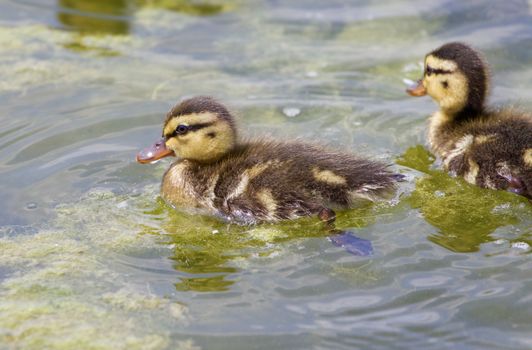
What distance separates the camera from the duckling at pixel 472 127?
4629 mm

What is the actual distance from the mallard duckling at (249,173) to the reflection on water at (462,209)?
281 millimetres

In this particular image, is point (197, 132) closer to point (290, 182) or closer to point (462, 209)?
point (290, 182)

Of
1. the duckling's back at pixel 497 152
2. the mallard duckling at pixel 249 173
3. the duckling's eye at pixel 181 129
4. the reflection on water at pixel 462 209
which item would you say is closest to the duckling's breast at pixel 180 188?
the mallard duckling at pixel 249 173

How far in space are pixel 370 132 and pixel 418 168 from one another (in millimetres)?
469

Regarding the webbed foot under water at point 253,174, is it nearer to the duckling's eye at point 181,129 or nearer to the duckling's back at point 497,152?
the duckling's eye at point 181,129

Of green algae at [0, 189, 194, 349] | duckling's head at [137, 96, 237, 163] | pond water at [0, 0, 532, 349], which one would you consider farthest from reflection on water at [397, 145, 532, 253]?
green algae at [0, 189, 194, 349]

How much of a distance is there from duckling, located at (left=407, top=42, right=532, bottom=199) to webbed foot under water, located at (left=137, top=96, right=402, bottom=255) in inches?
20.5

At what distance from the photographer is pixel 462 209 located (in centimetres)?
464

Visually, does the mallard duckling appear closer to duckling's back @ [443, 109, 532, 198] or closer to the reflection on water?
the reflection on water

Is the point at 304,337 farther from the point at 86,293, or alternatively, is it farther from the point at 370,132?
the point at 370,132

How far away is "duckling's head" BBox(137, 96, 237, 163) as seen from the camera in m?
4.70

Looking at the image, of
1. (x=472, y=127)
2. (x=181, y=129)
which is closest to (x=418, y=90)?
(x=472, y=127)

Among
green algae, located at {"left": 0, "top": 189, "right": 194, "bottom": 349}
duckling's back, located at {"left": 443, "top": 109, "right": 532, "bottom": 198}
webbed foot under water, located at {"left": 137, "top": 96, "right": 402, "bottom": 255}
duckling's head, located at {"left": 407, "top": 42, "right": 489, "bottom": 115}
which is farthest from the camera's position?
duckling's head, located at {"left": 407, "top": 42, "right": 489, "bottom": 115}

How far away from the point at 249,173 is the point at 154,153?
599 mm
